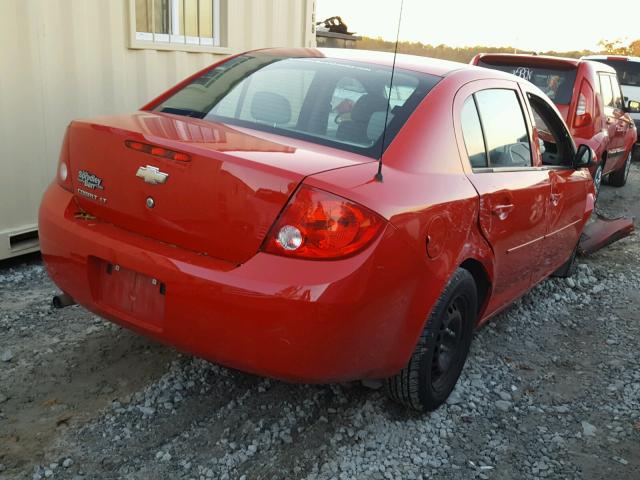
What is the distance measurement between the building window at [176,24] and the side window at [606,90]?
16.6ft

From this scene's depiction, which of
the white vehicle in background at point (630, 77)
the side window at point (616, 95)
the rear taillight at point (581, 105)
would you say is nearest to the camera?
the rear taillight at point (581, 105)

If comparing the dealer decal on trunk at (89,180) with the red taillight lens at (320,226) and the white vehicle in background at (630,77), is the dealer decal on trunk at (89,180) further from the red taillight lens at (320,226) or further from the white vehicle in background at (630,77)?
the white vehicle in background at (630,77)

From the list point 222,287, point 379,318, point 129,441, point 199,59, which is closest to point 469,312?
point 379,318

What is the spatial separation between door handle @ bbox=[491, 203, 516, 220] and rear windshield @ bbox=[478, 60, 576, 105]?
186 inches

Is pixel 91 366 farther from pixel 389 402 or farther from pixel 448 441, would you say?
pixel 448 441

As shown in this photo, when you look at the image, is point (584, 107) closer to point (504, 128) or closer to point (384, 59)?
point (504, 128)

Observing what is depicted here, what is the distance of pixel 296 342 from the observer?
2.36 meters

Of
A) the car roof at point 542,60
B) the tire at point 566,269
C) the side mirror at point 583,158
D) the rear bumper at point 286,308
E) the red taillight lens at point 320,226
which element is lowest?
the tire at point 566,269

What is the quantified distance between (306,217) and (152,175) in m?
0.67

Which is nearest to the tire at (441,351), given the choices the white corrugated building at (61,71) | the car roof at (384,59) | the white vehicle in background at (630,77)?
the car roof at (384,59)

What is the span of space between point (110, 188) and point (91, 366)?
1.12 m

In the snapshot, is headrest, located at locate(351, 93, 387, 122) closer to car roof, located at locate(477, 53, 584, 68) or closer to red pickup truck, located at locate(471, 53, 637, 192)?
red pickup truck, located at locate(471, 53, 637, 192)

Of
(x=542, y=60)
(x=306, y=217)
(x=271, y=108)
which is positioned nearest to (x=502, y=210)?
(x=271, y=108)

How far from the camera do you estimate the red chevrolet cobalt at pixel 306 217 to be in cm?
237
